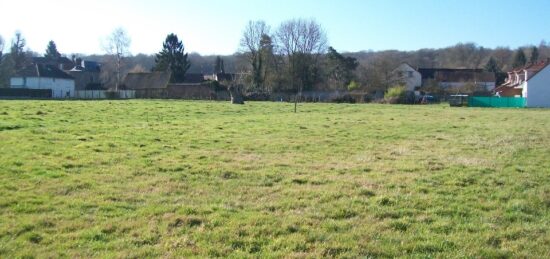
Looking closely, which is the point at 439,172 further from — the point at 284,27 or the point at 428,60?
the point at 428,60

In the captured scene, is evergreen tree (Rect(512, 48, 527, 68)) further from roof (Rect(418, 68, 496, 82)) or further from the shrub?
the shrub

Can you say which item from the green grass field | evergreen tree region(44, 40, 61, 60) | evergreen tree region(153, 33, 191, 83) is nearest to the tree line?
evergreen tree region(153, 33, 191, 83)

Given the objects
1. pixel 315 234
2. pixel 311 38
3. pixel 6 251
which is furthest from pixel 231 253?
pixel 311 38

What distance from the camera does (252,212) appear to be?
7.82 metres

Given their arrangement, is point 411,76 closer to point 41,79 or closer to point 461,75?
point 461,75

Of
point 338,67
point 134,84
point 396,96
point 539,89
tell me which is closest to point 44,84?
point 134,84

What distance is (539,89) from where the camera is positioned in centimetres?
7069

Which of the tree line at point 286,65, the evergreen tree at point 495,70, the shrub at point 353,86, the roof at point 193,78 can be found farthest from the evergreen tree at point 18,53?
the evergreen tree at point 495,70

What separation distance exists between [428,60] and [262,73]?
7238 centimetres

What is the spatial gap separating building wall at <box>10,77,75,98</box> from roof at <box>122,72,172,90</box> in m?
10.7

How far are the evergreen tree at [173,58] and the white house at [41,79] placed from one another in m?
18.4

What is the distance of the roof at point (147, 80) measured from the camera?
9281 cm

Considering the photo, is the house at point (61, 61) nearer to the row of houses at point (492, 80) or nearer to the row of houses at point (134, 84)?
the row of houses at point (134, 84)

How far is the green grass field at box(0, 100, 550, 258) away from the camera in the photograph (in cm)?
629
